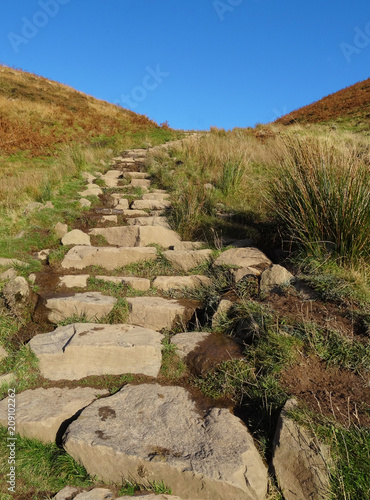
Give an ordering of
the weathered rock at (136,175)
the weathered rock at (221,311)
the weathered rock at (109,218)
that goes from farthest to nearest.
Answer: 1. the weathered rock at (136,175)
2. the weathered rock at (109,218)
3. the weathered rock at (221,311)

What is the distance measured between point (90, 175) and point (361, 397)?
20.9 feet

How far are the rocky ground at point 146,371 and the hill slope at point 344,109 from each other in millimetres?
11272

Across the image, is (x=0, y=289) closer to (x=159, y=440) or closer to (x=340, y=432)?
(x=159, y=440)

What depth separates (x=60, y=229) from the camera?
4.84 meters

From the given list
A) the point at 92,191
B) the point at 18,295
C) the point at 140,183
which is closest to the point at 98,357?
the point at 18,295

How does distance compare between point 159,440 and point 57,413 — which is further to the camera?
point 57,413

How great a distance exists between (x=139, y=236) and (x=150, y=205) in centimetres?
142

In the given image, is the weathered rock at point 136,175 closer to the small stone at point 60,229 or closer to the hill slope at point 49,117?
the small stone at point 60,229

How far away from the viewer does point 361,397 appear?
200cm

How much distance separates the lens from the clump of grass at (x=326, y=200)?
9.82ft

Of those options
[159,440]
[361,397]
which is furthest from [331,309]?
[159,440]

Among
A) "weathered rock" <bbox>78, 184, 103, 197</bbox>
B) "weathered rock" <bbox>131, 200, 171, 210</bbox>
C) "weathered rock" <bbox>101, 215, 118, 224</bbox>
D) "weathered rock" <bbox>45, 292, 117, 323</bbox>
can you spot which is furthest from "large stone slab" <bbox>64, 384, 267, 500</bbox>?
"weathered rock" <bbox>78, 184, 103, 197</bbox>

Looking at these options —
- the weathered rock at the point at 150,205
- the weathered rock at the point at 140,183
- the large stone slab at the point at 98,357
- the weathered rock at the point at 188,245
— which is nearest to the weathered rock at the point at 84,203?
the weathered rock at the point at 150,205

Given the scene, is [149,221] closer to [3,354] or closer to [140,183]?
[140,183]
